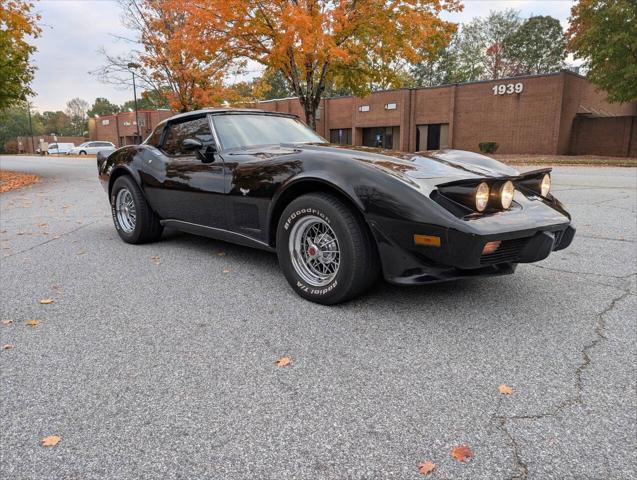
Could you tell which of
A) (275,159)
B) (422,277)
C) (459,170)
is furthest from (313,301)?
(459,170)

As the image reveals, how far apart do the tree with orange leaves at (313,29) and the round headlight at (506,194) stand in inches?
378

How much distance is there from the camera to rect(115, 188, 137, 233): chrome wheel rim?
17.3 ft

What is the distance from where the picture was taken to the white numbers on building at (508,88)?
92.1ft

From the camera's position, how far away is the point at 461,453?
5.68ft

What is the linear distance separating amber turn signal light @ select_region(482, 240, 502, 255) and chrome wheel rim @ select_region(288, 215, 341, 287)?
3.06 ft

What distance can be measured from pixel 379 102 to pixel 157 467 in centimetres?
3512

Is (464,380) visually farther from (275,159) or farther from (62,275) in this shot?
(62,275)

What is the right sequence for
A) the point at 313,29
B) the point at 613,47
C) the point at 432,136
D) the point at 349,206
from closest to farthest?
the point at 349,206 < the point at 313,29 < the point at 613,47 < the point at 432,136

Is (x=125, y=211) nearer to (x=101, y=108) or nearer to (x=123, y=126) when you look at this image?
(x=123, y=126)

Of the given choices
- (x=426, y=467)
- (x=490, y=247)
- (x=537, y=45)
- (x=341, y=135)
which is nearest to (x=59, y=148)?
(x=341, y=135)

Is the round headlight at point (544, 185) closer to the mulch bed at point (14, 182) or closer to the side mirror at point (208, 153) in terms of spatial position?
the side mirror at point (208, 153)

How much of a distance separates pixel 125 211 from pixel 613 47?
28.1 m

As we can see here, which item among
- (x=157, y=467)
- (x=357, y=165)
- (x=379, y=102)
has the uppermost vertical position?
(x=379, y=102)

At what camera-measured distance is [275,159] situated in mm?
3475
